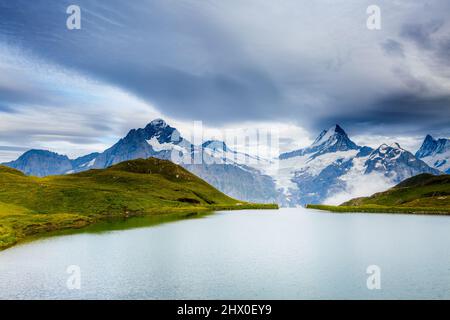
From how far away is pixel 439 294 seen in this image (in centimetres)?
4647

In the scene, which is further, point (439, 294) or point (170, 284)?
point (170, 284)

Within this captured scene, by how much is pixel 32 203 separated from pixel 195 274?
145199 mm

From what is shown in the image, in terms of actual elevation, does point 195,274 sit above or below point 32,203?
below

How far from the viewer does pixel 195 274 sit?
Result: 58.2 metres

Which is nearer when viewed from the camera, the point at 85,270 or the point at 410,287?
the point at 410,287
